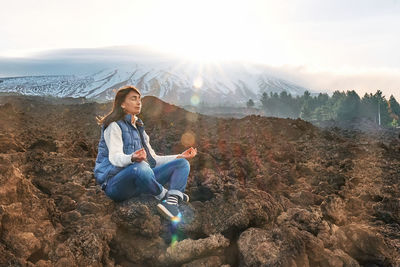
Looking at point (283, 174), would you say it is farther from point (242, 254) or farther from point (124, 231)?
point (124, 231)

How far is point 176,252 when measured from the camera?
3078 mm

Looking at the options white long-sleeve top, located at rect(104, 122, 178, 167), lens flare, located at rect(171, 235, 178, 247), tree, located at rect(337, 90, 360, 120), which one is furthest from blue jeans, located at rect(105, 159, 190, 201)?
tree, located at rect(337, 90, 360, 120)

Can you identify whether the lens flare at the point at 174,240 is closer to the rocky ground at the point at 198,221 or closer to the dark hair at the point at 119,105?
the rocky ground at the point at 198,221

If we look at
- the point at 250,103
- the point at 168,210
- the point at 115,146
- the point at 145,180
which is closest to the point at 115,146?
the point at 115,146

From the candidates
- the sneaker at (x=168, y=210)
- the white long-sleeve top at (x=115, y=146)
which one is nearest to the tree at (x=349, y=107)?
the sneaker at (x=168, y=210)

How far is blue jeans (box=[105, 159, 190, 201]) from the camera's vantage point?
11.3ft

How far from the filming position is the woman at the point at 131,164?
3.45 metres

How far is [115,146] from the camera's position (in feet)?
11.6

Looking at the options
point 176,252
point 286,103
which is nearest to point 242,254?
point 176,252

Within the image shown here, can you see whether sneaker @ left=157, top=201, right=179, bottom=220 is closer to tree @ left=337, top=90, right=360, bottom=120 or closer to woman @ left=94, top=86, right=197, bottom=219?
woman @ left=94, top=86, right=197, bottom=219

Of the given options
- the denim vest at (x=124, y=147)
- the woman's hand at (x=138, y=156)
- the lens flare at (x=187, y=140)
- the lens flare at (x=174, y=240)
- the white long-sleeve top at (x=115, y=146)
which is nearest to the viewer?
the lens flare at (x=174, y=240)

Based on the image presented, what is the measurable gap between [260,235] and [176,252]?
826mm

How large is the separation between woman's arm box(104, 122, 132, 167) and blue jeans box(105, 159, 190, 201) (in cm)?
11

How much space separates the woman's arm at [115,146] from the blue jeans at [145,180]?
107mm
